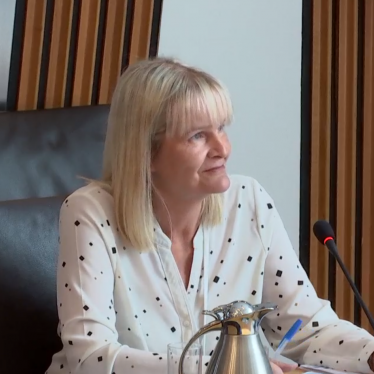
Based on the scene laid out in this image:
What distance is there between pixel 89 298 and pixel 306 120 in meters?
1.48

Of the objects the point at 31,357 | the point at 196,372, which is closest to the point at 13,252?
the point at 31,357

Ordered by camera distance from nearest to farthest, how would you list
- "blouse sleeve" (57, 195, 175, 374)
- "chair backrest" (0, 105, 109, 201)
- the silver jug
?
the silver jug → "blouse sleeve" (57, 195, 175, 374) → "chair backrest" (0, 105, 109, 201)

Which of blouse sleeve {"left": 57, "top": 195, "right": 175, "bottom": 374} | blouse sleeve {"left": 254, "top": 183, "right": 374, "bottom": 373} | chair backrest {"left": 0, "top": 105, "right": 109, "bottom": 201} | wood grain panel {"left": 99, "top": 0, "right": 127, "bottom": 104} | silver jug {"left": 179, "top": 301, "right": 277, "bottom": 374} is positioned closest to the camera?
silver jug {"left": 179, "top": 301, "right": 277, "bottom": 374}

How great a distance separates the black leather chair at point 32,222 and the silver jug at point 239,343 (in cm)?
74

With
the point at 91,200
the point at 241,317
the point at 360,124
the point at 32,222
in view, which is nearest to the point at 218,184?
the point at 91,200

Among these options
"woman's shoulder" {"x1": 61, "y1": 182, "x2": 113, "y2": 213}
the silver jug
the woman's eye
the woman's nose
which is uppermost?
the woman's eye

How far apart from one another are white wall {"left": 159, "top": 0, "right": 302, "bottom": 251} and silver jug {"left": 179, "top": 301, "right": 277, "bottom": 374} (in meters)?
1.62

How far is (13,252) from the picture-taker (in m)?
1.74

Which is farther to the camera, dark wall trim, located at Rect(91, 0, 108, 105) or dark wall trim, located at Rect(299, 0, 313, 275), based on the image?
dark wall trim, located at Rect(299, 0, 313, 275)

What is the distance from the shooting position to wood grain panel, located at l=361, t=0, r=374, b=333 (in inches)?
105

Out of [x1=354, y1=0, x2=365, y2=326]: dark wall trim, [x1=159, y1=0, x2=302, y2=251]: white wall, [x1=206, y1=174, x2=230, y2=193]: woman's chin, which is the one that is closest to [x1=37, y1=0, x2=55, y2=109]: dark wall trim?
[x1=159, y1=0, x2=302, y2=251]: white wall

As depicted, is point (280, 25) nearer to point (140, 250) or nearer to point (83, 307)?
point (140, 250)

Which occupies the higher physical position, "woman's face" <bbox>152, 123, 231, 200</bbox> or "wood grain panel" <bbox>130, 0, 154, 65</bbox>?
"wood grain panel" <bbox>130, 0, 154, 65</bbox>

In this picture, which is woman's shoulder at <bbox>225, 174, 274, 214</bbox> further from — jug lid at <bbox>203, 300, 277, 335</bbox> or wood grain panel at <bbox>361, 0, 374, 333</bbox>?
wood grain panel at <bbox>361, 0, 374, 333</bbox>
